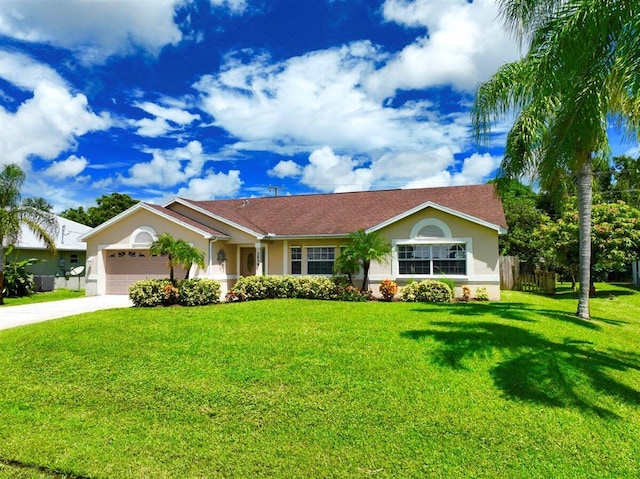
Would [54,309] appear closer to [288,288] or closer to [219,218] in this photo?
[219,218]

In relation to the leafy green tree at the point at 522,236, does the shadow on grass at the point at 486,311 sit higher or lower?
lower

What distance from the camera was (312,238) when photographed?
21172 millimetres

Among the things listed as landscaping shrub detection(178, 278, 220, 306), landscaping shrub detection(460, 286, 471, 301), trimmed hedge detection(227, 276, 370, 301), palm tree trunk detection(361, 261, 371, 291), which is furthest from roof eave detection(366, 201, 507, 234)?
landscaping shrub detection(178, 278, 220, 306)

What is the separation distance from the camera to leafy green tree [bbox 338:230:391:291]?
18000 mm

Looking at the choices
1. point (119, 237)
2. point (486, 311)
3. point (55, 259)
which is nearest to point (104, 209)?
point (55, 259)

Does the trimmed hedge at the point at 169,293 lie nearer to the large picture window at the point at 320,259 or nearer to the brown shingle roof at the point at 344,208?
the brown shingle roof at the point at 344,208

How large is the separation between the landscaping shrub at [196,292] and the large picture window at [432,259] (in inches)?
340

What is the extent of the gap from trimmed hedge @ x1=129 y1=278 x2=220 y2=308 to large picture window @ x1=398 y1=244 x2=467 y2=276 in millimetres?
8964

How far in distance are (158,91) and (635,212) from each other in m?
24.9

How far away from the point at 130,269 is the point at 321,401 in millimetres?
18067

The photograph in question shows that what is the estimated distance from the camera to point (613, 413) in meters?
6.67

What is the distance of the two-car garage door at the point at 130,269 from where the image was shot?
70.8 feet

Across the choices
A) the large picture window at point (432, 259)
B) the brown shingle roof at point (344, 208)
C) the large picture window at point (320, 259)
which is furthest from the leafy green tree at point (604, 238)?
the large picture window at point (320, 259)

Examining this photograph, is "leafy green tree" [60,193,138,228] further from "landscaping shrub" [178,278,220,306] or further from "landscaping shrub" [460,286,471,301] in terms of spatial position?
"landscaping shrub" [460,286,471,301]
